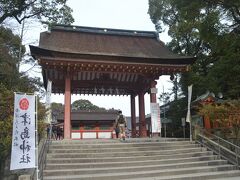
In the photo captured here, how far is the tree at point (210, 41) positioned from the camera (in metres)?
14.0

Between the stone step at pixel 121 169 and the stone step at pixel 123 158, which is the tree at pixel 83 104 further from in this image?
the stone step at pixel 121 169

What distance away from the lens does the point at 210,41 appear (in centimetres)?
1466

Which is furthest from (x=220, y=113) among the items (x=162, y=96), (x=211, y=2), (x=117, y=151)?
(x=162, y=96)

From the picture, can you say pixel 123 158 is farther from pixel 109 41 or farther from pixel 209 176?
pixel 109 41

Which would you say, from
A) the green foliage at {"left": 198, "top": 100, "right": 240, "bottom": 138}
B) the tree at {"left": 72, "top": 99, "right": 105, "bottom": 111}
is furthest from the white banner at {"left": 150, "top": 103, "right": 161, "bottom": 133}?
the tree at {"left": 72, "top": 99, "right": 105, "bottom": 111}

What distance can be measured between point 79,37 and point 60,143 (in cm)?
958

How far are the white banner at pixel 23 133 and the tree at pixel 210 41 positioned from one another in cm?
990

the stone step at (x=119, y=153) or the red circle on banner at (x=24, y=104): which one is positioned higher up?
the red circle on banner at (x=24, y=104)

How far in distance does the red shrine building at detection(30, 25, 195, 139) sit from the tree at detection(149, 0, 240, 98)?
215 centimetres

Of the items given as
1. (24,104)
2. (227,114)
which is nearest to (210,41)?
(227,114)

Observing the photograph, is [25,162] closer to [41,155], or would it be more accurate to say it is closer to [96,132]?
[41,155]

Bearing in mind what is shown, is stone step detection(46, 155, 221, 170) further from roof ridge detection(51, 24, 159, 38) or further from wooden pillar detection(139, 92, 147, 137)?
roof ridge detection(51, 24, 159, 38)


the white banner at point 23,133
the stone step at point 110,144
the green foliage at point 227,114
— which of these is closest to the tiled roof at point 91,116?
the stone step at point 110,144

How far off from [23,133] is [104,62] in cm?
803
